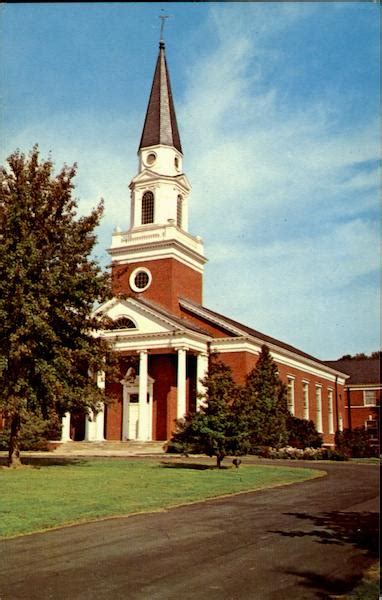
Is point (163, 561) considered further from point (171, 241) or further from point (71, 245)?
point (171, 241)

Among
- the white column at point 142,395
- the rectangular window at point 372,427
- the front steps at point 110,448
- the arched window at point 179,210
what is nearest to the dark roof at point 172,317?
the white column at point 142,395

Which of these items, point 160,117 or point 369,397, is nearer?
point 160,117

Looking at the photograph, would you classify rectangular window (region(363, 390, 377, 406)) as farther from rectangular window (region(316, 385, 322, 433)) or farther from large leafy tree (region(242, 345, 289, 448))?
large leafy tree (region(242, 345, 289, 448))

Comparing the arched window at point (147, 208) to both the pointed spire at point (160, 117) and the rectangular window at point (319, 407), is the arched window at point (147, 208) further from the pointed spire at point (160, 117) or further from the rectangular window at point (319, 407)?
the rectangular window at point (319, 407)

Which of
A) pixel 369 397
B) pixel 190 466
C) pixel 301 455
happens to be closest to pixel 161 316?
pixel 301 455

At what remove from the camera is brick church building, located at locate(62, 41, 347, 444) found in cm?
3925

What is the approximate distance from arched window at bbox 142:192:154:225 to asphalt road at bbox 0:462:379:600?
34286 millimetres

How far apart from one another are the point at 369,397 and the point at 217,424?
46.3 metres

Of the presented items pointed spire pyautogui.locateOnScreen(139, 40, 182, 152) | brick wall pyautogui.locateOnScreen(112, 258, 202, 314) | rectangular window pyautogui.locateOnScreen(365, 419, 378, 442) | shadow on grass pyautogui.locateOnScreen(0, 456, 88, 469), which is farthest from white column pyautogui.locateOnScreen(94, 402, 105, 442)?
rectangular window pyautogui.locateOnScreen(365, 419, 378, 442)

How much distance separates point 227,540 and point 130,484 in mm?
8497

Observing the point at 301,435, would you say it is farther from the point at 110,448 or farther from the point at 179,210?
the point at 179,210

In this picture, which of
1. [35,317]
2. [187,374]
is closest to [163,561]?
[35,317]

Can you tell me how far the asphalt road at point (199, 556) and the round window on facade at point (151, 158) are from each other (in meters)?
36.2

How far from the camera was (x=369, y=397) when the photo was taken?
215ft
